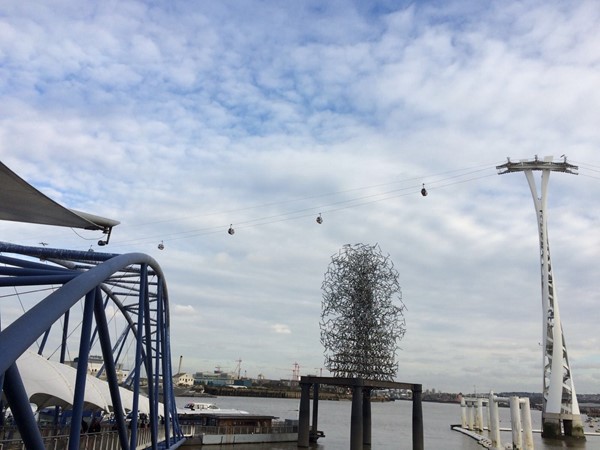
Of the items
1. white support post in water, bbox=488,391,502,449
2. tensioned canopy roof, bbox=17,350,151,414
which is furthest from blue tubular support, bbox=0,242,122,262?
white support post in water, bbox=488,391,502,449

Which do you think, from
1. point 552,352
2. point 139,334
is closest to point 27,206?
point 139,334

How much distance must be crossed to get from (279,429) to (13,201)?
133 feet

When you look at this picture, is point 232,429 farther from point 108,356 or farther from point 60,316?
point 60,316

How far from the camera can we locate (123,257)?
12234 millimetres

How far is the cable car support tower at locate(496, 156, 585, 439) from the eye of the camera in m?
58.7

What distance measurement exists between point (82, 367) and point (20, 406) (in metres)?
4.69

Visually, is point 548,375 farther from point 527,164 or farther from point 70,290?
point 70,290

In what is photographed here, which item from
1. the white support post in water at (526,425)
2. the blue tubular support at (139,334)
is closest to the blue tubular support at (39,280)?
the blue tubular support at (139,334)

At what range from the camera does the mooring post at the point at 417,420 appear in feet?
127

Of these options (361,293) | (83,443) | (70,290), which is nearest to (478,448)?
(361,293)

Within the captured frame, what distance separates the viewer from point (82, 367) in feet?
37.8

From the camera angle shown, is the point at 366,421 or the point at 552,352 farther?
the point at 552,352

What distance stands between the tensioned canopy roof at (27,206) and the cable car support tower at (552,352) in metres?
59.9

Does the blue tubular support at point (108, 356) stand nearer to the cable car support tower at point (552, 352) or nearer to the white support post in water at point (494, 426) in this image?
the white support post in water at point (494, 426)
